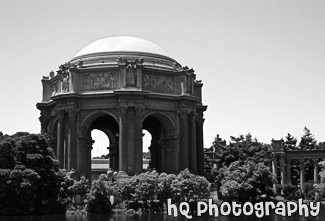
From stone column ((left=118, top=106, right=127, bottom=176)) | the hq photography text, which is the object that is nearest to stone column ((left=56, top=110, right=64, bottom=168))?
stone column ((left=118, top=106, right=127, bottom=176))

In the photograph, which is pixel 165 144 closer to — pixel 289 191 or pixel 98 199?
pixel 98 199

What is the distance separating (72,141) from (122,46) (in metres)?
14.9

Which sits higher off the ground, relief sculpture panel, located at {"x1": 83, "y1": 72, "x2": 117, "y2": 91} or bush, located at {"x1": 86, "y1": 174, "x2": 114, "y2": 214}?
relief sculpture panel, located at {"x1": 83, "y1": 72, "x2": 117, "y2": 91}

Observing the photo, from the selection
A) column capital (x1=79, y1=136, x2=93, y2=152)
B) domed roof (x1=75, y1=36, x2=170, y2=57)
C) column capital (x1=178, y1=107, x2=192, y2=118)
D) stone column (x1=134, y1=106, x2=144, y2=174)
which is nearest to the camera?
stone column (x1=134, y1=106, x2=144, y2=174)

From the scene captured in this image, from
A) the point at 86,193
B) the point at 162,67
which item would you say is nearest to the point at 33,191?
the point at 86,193

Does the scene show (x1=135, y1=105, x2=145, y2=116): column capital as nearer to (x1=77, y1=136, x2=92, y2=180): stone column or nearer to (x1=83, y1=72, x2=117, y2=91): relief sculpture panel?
(x1=83, y1=72, x2=117, y2=91): relief sculpture panel

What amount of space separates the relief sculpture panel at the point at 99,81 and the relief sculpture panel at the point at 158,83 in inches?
166

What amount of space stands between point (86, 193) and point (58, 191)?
3.48m

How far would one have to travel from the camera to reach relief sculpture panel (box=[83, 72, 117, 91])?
7338cm

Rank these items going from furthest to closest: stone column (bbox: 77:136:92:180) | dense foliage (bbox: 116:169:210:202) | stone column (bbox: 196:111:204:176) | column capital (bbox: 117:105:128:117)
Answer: stone column (bbox: 196:111:204:176), stone column (bbox: 77:136:92:180), column capital (bbox: 117:105:128:117), dense foliage (bbox: 116:169:210:202)

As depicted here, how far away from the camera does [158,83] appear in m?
75.4

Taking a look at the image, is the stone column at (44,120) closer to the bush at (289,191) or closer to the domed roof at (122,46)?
the domed roof at (122,46)

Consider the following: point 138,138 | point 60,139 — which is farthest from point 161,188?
point 60,139

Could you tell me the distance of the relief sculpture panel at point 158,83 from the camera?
2927 inches
